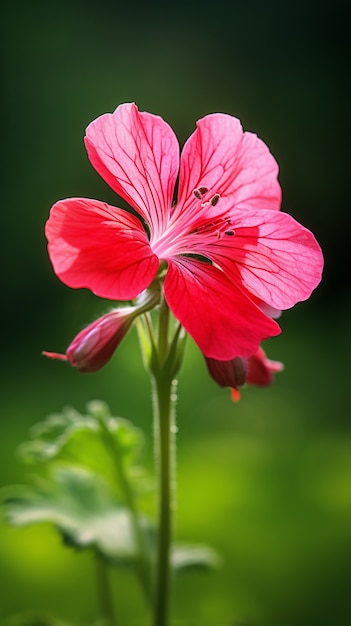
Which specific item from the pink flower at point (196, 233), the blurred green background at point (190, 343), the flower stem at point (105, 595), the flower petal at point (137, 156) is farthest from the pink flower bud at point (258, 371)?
the blurred green background at point (190, 343)

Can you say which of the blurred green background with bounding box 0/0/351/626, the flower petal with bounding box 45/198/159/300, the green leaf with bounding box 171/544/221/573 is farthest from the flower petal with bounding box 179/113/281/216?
the blurred green background with bounding box 0/0/351/626

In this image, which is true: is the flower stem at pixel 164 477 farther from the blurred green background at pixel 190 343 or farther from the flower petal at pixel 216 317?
the blurred green background at pixel 190 343

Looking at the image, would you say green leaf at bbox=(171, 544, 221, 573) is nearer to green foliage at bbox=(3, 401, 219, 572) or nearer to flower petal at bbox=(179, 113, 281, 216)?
green foliage at bbox=(3, 401, 219, 572)

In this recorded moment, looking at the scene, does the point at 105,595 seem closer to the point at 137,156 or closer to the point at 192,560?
the point at 192,560

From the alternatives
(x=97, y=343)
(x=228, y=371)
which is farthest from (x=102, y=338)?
(x=228, y=371)

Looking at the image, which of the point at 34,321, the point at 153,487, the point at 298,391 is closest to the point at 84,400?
the point at 298,391

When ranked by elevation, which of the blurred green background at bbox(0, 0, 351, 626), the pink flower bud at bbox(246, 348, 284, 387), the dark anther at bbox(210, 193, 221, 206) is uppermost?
the dark anther at bbox(210, 193, 221, 206)
